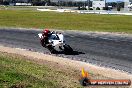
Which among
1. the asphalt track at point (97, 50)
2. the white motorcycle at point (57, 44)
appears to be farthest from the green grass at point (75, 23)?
the white motorcycle at point (57, 44)

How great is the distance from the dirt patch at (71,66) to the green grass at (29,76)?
66 cm

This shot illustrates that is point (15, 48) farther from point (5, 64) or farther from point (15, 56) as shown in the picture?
point (5, 64)

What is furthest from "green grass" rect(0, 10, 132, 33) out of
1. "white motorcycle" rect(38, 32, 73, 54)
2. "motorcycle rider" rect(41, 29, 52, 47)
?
"white motorcycle" rect(38, 32, 73, 54)

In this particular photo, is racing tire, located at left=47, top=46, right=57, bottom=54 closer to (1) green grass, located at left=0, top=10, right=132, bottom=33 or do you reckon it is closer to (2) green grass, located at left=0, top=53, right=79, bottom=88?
(2) green grass, located at left=0, top=53, right=79, bottom=88

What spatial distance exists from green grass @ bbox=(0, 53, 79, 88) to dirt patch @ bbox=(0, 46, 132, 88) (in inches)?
26.2

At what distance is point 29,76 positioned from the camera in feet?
50.1

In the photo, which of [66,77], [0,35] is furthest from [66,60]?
[0,35]

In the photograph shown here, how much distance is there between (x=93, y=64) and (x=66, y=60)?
1.88 m

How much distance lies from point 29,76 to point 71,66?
4.40m

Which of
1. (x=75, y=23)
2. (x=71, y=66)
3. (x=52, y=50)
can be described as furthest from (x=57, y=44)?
(x=75, y=23)

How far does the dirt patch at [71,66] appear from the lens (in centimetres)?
1697

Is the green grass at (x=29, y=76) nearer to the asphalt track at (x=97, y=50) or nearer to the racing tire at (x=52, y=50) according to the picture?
the asphalt track at (x=97, y=50)

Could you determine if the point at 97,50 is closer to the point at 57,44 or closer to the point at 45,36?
the point at 57,44

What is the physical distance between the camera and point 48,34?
974 inches
